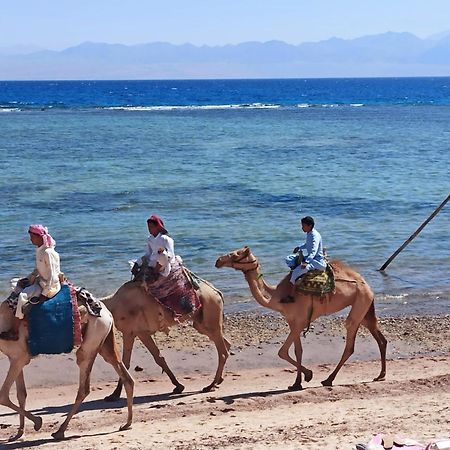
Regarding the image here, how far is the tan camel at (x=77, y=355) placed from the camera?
35.3ft

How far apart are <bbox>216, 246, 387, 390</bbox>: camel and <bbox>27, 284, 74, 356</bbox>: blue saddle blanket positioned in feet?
9.97

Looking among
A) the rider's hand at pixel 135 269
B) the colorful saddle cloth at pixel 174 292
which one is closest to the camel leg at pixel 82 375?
the colorful saddle cloth at pixel 174 292

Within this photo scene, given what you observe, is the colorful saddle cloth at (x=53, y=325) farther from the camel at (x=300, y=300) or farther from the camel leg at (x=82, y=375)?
the camel at (x=300, y=300)

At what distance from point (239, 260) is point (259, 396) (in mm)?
1821

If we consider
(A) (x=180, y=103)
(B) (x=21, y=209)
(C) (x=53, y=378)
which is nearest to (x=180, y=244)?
(B) (x=21, y=209)

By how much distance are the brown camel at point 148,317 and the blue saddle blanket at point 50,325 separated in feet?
6.66

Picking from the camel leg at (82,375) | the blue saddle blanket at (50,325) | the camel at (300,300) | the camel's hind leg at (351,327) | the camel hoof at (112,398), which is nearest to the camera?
the blue saddle blanket at (50,325)

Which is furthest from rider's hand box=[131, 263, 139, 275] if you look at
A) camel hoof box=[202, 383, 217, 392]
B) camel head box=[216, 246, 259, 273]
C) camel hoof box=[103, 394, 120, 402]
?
camel hoof box=[202, 383, 217, 392]

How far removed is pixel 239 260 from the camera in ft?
43.8

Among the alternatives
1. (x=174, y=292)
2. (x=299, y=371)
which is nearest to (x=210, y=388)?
(x=299, y=371)

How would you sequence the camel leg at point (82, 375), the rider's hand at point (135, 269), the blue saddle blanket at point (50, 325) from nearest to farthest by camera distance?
the blue saddle blanket at point (50, 325) < the camel leg at point (82, 375) < the rider's hand at point (135, 269)

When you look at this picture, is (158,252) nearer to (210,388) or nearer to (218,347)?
(218,347)

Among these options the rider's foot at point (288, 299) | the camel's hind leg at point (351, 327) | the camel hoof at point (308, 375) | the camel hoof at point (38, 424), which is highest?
the rider's foot at point (288, 299)

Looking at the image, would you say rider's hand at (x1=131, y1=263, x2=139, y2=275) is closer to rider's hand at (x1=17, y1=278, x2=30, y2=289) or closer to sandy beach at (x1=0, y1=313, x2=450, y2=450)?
sandy beach at (x1=0, y1=313, x2=450, y2=450)
